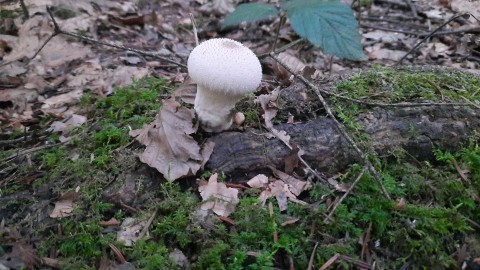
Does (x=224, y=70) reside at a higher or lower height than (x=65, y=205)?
higher

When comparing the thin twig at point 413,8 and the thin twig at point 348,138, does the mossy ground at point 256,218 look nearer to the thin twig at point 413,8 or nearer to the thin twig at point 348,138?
the thin twig at point 348,138

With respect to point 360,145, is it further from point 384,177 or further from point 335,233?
point 335,233

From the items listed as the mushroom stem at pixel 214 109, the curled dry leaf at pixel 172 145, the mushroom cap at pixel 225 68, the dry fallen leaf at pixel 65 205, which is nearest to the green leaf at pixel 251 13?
the mushroom cap at pixel 225 68

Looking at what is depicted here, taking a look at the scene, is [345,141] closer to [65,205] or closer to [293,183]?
[293,183]

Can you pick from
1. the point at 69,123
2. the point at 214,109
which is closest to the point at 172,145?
the point at 214,109

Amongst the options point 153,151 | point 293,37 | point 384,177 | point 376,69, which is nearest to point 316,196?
point 384,177

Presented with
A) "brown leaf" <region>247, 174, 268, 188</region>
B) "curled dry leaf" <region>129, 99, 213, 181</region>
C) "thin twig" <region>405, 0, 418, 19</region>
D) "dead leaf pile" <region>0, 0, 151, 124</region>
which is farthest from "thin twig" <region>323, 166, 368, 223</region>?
"thin twig" <region>405, 0, 418, 19</region>
